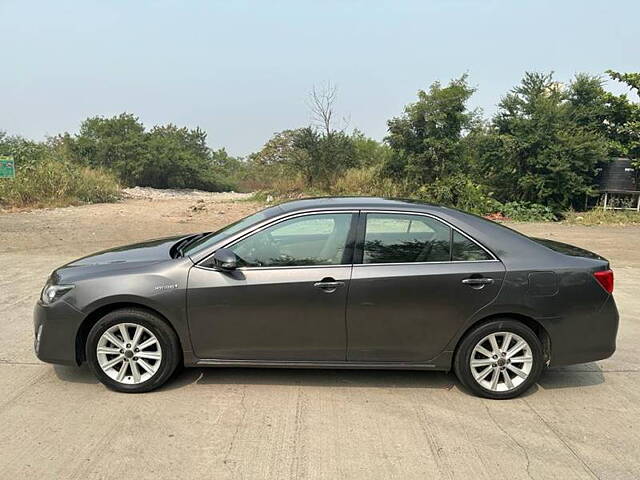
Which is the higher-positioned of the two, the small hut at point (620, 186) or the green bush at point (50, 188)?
the small hut at point (620, 186)

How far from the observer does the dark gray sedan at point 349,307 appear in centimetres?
377

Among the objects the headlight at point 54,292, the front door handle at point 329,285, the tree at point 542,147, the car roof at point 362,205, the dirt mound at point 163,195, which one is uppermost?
the tree at point 542,147

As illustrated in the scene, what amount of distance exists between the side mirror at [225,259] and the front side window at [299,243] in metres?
0.10

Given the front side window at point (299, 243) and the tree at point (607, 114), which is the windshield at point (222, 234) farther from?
the tree at point (607, 114)

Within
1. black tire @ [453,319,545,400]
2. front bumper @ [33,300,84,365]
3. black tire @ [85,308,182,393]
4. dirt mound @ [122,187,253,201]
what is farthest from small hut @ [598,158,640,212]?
front bumper @ [33,300,84,365]

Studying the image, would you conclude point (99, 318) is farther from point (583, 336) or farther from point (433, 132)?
point (433, 132)

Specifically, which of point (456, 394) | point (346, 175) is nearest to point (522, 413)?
point (456, 394)

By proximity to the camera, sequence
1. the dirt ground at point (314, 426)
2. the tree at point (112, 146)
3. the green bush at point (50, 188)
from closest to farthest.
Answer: the dirt ground at point (314, 426) → the green bush at point (50, 188) → the tree at point (112, 146)

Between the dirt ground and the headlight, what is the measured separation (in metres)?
0.72

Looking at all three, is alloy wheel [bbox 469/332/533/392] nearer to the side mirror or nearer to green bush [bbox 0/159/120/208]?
the side mirror

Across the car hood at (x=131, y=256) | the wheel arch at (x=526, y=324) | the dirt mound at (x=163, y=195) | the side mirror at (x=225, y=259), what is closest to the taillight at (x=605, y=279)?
the wheel arch at (x=526, y=324)

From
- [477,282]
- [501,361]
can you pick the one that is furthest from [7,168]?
[501,361]

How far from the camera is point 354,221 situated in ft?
13.0

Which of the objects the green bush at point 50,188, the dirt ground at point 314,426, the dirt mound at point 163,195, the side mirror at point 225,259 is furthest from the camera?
the dirt mound at point 163,195
